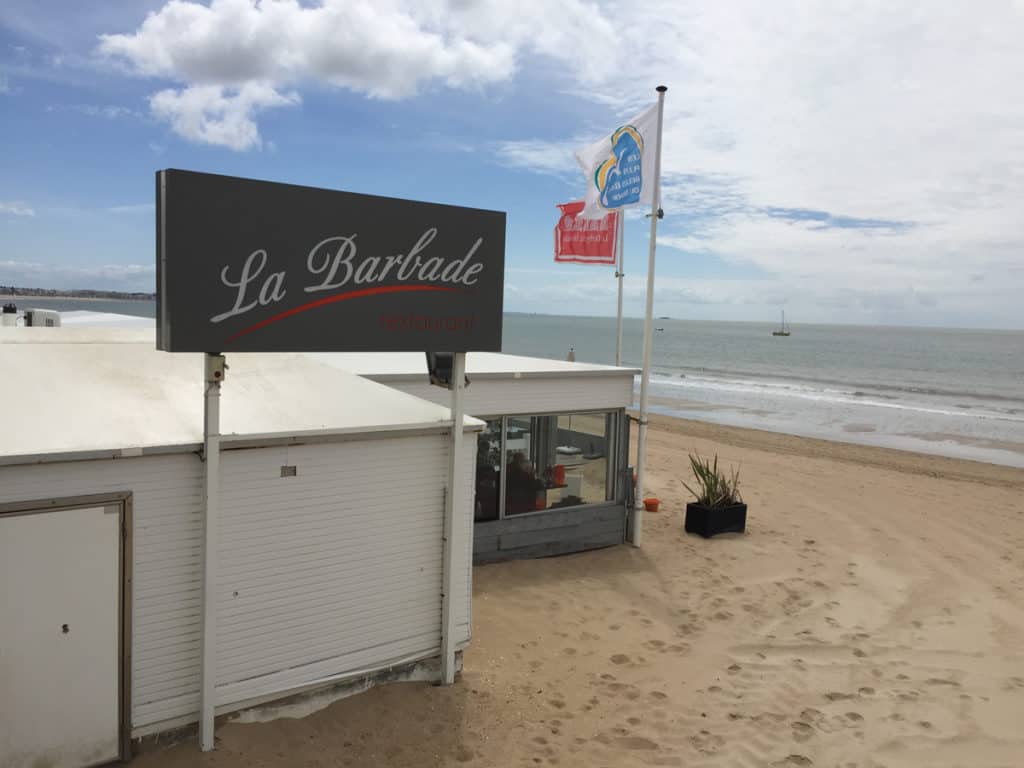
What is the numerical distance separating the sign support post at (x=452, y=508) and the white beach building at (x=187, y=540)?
60 mm

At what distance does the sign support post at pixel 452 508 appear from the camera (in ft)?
21.0

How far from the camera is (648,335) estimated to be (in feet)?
37.0

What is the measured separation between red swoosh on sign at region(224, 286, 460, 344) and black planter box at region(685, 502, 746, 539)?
740 centimetres

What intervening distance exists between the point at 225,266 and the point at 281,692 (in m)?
3.21

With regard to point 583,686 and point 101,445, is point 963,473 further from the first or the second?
point 101,445

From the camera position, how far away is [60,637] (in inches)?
189

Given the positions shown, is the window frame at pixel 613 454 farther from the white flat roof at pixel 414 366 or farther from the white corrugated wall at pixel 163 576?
the white corrugated wall at pixel 163 576

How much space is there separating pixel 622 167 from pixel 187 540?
28.8 feet

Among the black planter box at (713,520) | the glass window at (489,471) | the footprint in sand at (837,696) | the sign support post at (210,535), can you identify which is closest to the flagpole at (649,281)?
the black planter box at (713,520)

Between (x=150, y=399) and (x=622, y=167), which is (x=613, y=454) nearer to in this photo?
(x=622, y=167)

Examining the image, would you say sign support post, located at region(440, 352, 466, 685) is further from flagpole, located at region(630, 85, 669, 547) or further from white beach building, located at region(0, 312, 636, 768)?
flagpole, located at region(630, 85, 669, 547)

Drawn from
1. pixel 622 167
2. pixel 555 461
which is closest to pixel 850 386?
pixel 622 167

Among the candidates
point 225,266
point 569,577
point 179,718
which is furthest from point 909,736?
point 225,266

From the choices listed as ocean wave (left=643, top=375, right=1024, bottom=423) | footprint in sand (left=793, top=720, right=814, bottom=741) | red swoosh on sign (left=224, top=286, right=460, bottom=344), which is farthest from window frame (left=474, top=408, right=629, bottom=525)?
ocean wave (left=643, top=375, right=1024, bottom=423)
